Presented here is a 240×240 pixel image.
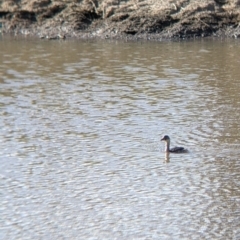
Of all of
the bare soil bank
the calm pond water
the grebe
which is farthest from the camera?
the bare soil bank

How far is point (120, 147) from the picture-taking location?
1441 cm

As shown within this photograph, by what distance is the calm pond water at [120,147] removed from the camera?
427 inches

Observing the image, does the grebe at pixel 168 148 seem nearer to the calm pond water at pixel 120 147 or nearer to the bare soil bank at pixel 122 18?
the calm pond water at pixel 120 147

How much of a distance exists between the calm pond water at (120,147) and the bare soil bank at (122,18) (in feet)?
14.0

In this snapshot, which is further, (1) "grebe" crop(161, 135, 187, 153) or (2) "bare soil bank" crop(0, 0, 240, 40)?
(2) "bare soil bank" crop(0, 0, 240, 40)

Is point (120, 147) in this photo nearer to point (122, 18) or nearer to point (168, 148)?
point (168, 148)

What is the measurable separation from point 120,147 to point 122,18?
52.2 feet

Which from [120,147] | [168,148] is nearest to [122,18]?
[120,147]

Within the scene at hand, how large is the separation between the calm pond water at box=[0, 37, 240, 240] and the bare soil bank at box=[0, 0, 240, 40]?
14.0 ft

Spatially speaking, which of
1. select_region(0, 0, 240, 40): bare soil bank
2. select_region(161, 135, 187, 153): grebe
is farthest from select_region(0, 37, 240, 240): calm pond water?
select_region(0, 0, 240, 40): bare soil bank

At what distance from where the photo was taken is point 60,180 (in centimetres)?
1256

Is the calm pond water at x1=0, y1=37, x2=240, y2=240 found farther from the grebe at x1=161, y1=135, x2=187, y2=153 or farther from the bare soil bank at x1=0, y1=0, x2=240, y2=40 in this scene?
the bare soil bank at x1=0, y1=0, x2=240, y2=40

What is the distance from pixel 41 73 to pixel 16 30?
9621 mm

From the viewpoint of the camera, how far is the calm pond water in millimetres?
10844
